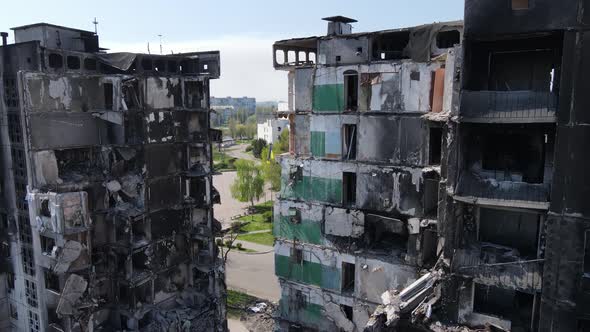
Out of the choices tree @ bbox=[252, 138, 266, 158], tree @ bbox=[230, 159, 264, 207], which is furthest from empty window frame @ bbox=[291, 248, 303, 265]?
tree @ bbox=[252, 138, 266, 158]

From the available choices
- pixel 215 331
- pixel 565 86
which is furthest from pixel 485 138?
pixel 215 331

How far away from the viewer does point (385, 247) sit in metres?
23.9

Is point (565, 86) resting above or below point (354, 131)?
above

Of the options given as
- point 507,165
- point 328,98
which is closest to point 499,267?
point 507,165

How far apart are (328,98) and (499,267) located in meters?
11.7

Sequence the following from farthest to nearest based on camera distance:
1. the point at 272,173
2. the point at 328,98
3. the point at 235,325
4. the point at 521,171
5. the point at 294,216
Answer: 1. the point at 272,173
2. the point at 235,325
3. the point at 294,216
4. the point at 328,98
5. the point at 521,171

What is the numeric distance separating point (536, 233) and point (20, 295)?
89.0 feet

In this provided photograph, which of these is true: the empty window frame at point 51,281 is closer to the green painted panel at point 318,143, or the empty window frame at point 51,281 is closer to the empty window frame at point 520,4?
the green painted panel at point 318,143

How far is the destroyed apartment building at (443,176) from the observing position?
48.2 feet

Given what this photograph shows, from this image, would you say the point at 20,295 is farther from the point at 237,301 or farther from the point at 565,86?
the point at 565,86

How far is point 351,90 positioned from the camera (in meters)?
23.7

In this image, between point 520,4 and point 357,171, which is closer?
point 520,4

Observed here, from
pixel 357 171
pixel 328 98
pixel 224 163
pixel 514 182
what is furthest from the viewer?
pixel 224 163

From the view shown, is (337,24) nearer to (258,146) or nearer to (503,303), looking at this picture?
(503,303)
